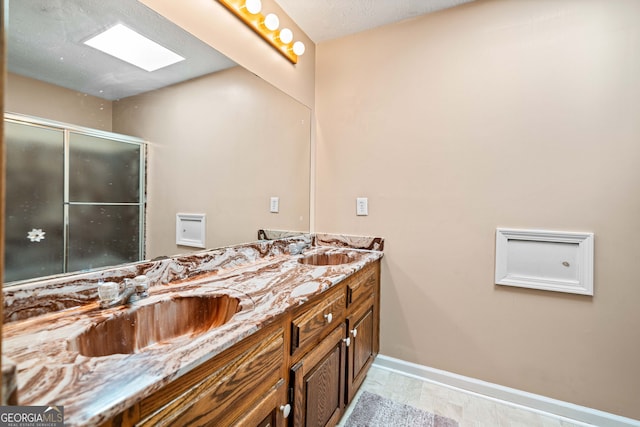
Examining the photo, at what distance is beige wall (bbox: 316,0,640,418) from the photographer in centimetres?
139

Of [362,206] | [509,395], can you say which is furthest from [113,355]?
[509,395]

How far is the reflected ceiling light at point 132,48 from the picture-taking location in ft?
3.10

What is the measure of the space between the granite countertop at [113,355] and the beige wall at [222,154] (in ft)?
1.12

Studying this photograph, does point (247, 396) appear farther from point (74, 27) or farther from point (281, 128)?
point (281, 128)

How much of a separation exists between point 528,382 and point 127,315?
78.3 inches

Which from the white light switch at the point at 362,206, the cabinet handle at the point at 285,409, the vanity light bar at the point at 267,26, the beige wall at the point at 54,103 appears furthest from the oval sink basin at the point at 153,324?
the vanity light bar at the point at 267,26

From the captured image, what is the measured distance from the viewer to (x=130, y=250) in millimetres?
1054

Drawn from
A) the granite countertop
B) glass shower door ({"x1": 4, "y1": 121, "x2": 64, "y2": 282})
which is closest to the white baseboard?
the granite countertop

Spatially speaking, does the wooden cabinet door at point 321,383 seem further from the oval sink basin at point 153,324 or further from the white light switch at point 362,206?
the white light switch at point 362,206

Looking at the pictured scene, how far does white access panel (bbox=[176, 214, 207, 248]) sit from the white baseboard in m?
1.46

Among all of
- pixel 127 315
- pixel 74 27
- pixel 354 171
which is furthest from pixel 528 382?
pixel 74 27

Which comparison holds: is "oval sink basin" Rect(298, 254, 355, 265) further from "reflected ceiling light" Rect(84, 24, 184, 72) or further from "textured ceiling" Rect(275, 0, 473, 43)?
"textured ceiling" Rect(275, 0, 473, 43)

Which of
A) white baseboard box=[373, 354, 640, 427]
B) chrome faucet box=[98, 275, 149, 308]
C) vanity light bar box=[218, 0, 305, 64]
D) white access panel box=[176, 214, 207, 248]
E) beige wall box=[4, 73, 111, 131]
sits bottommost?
white baseboard box=[373, 354, 640, 427]

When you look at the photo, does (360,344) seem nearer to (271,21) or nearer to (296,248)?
(296,248)
